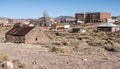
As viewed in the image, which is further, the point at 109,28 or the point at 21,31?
the point at 109,28

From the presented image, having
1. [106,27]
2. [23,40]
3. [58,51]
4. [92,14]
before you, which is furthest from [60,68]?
[92,14]

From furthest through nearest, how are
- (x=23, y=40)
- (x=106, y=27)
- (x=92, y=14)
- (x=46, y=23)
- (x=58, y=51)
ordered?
(x=92, y=14), (x=46, y=23), (x=106, y=27), (x=23, y=40), (x=58, y=51)

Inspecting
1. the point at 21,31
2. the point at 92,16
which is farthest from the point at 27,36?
the point at 92,16

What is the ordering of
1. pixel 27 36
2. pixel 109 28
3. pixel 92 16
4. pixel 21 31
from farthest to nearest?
pixel 92 16, pixel 109 28, pixel 21 31, pixel 27 36

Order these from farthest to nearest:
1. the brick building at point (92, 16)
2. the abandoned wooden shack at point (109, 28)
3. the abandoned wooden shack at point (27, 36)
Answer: the brick building at point (92, 16) → the abandoned wooden shack at point (109, 28) → the abandoned wooden shack at point (27, 36)

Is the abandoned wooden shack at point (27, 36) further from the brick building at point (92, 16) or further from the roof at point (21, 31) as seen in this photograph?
the brick building at point (92, 16)

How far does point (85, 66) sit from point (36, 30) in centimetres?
2110

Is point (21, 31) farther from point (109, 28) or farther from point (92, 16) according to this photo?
point (92, 16)

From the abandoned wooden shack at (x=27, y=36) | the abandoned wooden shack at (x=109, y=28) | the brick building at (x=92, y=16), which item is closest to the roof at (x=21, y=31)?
the abandoned wooden shack at (x=27, y=36)

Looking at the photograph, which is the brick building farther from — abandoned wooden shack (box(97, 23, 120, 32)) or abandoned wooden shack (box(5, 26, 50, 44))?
abandoned wooden shack (box(5, 26, 50, 44))

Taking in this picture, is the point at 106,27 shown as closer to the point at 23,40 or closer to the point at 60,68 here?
the point at 23,40

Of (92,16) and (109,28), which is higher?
(92,16)

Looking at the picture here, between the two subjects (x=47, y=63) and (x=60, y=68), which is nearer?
(x=60, y=68)

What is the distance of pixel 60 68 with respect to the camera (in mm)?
16641
